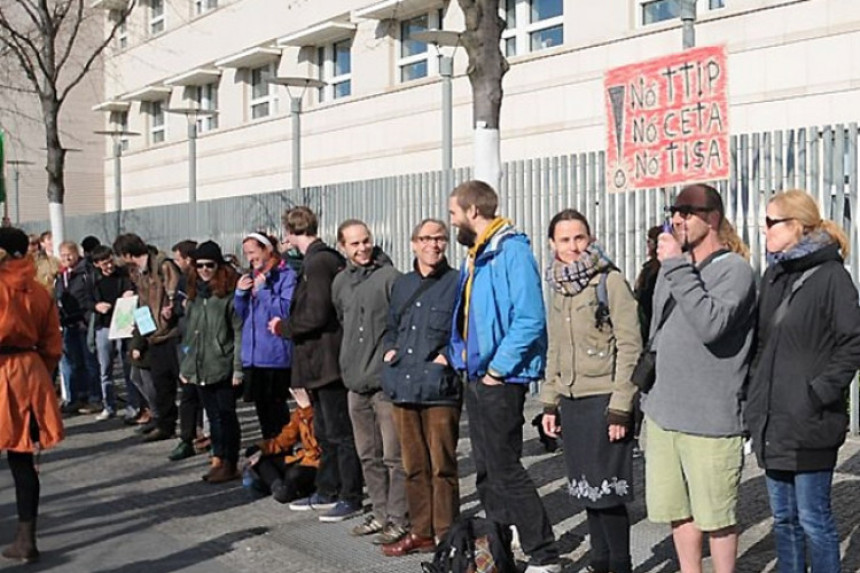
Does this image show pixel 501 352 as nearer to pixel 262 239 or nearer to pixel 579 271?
pixel 579 271

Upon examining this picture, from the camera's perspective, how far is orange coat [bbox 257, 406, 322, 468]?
A: 8.36 metres

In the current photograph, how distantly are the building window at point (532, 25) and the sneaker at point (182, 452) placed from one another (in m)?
12.5

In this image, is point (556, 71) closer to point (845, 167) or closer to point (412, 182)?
point (412, 182)

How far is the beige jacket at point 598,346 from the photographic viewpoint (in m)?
5.55

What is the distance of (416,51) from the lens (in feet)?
78.8

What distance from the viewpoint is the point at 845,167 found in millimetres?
10336

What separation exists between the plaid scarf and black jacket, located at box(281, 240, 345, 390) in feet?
7.58

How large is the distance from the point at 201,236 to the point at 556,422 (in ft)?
55.1

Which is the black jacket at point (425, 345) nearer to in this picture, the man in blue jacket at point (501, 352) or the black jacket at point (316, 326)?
the man in blue jacket at point (501, 352)

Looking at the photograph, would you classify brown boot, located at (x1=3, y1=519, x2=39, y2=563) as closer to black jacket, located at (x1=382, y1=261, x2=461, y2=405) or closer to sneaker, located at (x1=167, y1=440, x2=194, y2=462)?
black jacket, located at (x1=382, y1=261, x2=461, y2=405)

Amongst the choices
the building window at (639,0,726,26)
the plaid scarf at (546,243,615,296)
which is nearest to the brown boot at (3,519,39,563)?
the plaid scarf at (546,243,615,296)

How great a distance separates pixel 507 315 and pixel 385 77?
19.3 meters

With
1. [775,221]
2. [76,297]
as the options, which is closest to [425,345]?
[775,221]

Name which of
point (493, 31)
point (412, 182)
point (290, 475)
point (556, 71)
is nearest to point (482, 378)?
point (290, 475)
